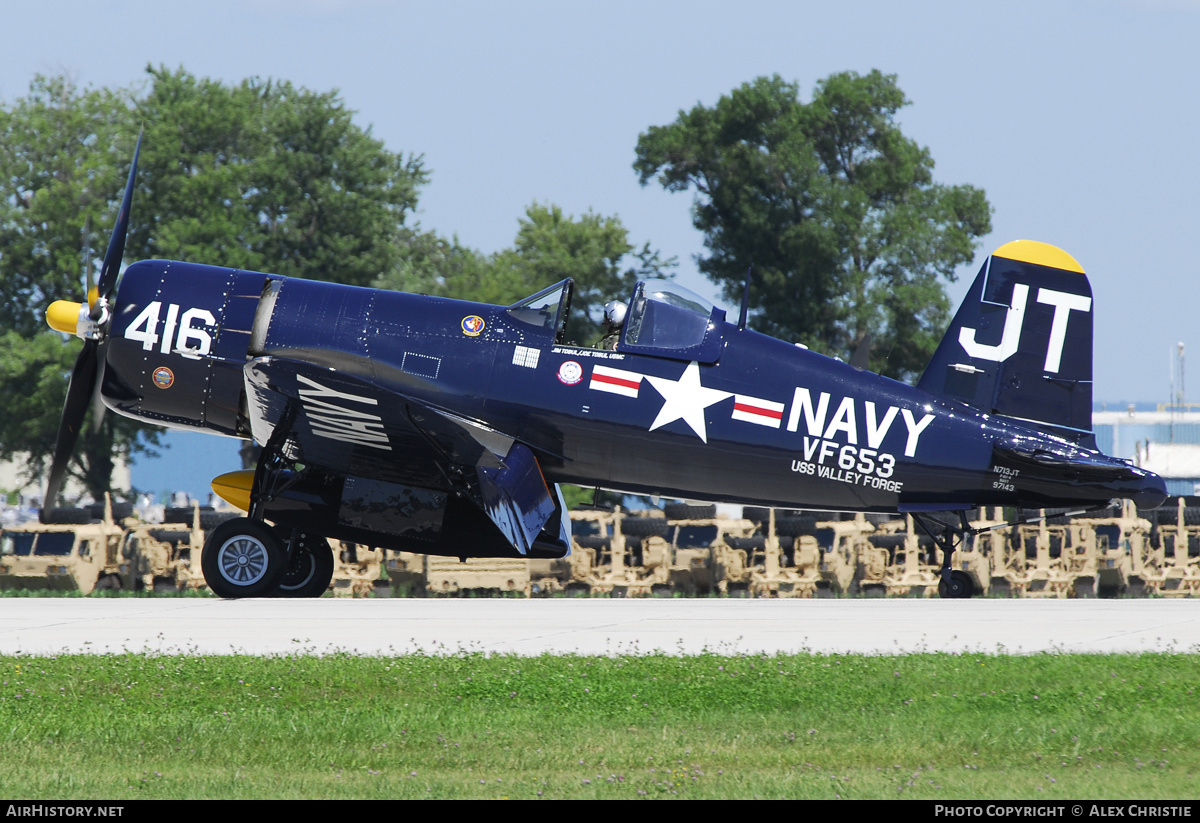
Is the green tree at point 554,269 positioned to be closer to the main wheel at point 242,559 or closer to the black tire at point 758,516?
the black tire at point 758,516

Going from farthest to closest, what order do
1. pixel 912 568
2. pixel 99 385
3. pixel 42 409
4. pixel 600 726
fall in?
1. pixel 42 409
2. pixel 912 568
3. pixel 99 385
4. pixel 600 726

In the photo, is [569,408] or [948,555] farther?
[948,555]

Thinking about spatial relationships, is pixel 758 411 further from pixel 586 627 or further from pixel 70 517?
pixel 70 517

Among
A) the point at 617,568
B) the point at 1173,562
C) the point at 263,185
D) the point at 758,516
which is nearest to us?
the point at 617,568

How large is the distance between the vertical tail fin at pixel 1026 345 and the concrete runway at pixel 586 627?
6.93 feet

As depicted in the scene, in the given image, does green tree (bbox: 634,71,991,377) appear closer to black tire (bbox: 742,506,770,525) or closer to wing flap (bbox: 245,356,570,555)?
black tire (bbox: 742,506,770,525)

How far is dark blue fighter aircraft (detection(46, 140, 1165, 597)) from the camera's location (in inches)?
514

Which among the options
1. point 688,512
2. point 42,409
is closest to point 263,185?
point 42,409

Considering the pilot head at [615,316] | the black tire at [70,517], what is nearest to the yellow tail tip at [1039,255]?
the pilot head at [615,316]

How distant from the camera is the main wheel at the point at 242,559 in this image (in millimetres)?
13469

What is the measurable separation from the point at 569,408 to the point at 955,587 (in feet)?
15.9

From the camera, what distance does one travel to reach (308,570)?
553 inches

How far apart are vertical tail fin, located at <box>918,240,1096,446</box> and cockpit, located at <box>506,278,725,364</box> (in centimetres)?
240

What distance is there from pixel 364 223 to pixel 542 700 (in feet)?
124
